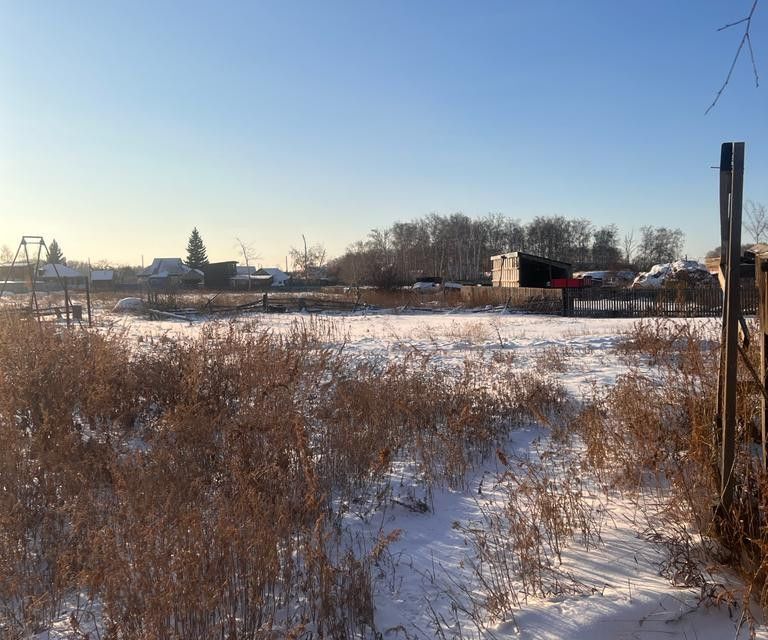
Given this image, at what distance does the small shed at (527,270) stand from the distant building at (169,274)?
140ft

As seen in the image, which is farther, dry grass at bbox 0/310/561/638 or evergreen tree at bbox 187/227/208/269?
evergreen tree at bbox 187/227/208/269

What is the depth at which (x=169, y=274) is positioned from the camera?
77438 millimetres

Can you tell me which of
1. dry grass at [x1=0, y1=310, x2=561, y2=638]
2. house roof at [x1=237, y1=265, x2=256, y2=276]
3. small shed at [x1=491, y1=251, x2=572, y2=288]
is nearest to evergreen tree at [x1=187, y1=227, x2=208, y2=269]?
house roof at [x1=237, y1=265, x2=256, y2=276]

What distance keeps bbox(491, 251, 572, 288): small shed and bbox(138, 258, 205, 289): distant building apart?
4258cm

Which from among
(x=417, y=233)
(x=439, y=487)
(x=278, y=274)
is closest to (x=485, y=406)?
(x=439, y=487)

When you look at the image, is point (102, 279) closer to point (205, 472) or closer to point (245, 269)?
point (245, 269)

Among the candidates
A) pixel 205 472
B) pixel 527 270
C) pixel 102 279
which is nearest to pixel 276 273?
pixel 102 279

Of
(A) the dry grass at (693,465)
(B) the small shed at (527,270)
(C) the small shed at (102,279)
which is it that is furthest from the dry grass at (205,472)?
(C) the small shed at (102,279)

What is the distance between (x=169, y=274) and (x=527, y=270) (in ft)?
178

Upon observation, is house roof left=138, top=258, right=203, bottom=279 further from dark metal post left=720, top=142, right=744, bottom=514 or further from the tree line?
dark metal post left=720, top=142, right=744, bottom=514

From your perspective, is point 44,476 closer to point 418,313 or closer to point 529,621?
point 529,621

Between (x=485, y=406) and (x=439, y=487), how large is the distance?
2.26 meters

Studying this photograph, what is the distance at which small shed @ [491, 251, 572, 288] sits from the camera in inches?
1539

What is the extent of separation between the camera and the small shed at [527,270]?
128ft
